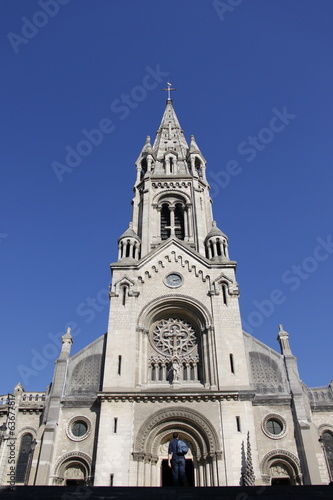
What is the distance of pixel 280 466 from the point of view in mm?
22141

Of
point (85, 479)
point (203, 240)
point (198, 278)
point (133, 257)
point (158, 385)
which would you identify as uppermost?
point (203, 240)

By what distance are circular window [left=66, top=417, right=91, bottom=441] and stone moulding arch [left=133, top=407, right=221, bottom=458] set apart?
3.13m

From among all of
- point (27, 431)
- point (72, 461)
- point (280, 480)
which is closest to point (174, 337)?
point (72, 461)

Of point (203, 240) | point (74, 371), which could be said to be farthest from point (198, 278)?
point (74, 371)

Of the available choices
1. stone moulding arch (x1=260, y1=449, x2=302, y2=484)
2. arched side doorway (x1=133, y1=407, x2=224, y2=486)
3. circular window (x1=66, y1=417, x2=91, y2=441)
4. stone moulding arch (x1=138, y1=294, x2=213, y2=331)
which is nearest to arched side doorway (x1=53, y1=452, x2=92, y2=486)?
circular window (x1=66, y1=417, x2=91, y2=441)

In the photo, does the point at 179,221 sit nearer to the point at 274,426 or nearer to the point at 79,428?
the point at 274,426

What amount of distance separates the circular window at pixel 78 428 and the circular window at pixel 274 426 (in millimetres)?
9806

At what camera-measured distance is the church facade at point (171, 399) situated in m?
21.7

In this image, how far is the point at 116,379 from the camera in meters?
24.3

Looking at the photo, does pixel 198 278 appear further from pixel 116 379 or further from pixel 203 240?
pixel 116 379

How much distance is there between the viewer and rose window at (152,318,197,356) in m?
26.4

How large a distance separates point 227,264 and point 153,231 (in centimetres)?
731

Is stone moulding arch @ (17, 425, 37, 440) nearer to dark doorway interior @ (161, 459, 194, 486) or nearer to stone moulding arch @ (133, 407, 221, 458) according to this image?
stone moulding arch @ (133, 407, 221, 458)

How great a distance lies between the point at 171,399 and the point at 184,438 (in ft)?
7.08
